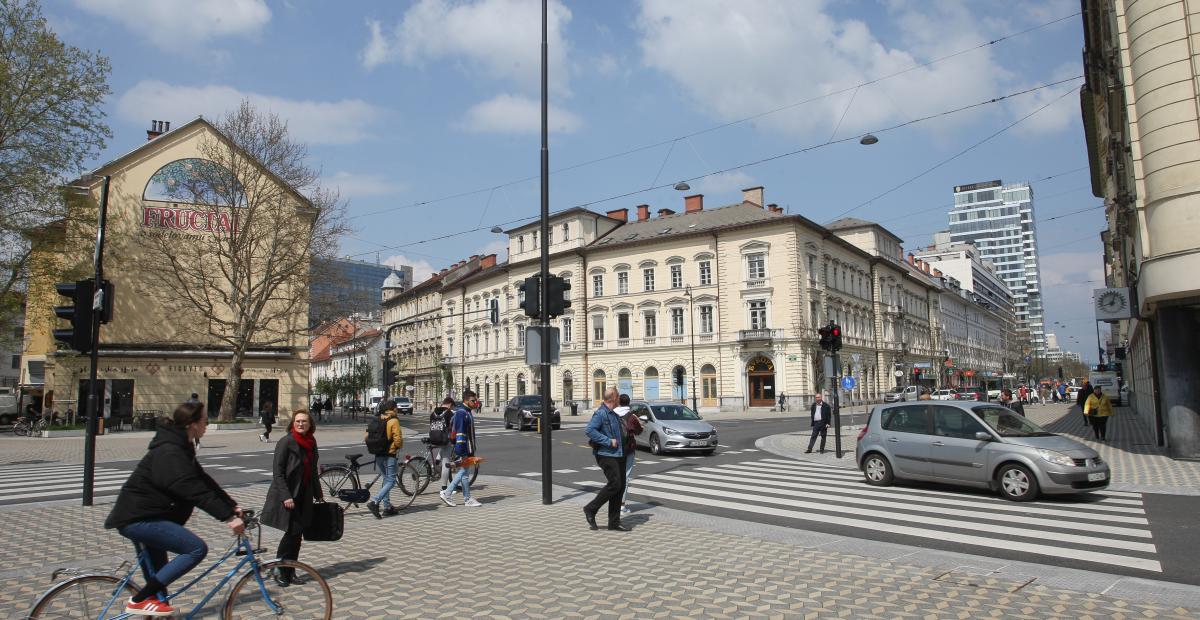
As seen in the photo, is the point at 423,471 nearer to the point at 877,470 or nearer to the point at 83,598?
the point at 877,470

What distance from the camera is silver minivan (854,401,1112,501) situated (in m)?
10.9

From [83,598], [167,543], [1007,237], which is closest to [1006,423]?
[167,543]

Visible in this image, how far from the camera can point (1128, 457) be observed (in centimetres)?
1714

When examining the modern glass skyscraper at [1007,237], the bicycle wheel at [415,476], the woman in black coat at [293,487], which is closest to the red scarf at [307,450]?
the woman in black coat at [293,487]

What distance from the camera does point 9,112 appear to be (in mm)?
26344

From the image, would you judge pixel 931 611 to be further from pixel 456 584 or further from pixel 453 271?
pixel 453 271

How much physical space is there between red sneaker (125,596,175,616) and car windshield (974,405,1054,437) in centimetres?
1130

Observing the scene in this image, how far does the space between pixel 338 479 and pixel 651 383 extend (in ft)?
164

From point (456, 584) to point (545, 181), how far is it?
695 cm

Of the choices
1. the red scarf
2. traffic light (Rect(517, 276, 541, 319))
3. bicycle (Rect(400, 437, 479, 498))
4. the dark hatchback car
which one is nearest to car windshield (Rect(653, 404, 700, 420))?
bicycle (Rect(400, 437, 479, 498))

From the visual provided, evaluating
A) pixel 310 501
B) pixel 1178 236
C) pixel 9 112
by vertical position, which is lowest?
pixel 310 501

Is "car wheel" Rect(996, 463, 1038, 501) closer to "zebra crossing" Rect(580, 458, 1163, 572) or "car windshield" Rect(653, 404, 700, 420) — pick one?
"zebra crossing" Rect(580, 458, 1163, 572)

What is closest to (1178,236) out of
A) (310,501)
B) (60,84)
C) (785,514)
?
(785,514)

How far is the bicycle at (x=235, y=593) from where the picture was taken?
14.0 ft
